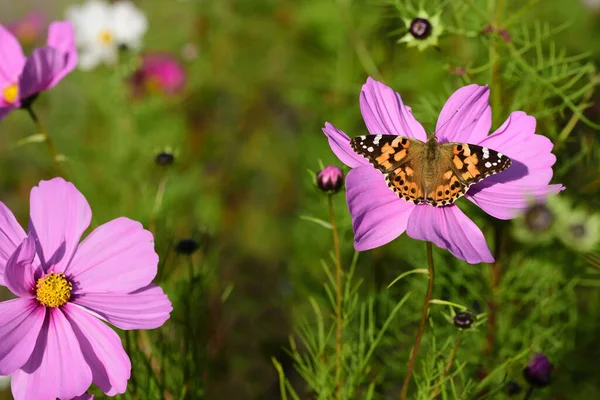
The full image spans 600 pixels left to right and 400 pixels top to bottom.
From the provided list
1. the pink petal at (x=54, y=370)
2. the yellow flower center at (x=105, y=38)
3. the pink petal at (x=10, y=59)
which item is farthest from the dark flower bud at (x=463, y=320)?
the yellow flower center at (x=105, y=38)

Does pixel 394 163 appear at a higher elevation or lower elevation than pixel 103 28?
lower

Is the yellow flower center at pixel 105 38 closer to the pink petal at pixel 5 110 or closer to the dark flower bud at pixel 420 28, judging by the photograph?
the pink petal at pixel 5 110

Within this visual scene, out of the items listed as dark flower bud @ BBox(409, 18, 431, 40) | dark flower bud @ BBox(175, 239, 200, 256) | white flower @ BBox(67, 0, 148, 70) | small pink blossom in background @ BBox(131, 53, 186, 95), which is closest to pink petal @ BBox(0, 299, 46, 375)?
dark flower bud @ BBox(175, 239, 200, 256)

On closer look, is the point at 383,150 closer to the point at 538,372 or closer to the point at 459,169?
the point at 459,169

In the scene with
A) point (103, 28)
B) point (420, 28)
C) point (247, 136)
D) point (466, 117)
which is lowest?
point (466, 117)

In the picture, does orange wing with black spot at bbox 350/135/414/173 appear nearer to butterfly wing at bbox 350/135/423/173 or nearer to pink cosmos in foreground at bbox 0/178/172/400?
butterfly wing at bbox 350/135/423/173

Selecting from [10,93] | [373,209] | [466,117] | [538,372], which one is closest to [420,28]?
[466,117]

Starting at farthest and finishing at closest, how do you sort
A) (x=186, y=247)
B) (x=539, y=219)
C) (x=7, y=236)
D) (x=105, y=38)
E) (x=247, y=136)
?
(x=247, y=136) < (x=105, y=38) < (x=186, y=247) < (x=7, y=236) < (x=539, y=219)
